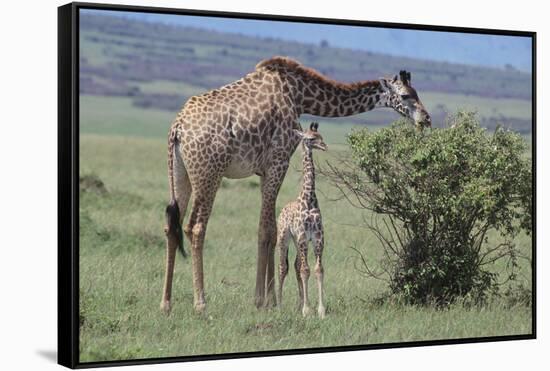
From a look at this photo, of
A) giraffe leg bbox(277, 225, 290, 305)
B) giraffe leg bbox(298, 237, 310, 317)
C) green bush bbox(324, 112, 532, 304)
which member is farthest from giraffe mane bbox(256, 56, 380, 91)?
giraffe leg bbox(298, 237, 310, 317)

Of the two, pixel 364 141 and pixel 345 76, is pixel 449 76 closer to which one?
pixel 345 76

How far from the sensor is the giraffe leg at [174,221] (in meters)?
10.6

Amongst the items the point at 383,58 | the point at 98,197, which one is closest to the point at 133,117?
the point at 383,58

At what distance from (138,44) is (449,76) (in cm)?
1234

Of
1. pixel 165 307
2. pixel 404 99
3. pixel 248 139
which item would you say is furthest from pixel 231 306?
pixel 404 99

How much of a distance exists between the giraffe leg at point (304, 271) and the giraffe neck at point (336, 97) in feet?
4.20

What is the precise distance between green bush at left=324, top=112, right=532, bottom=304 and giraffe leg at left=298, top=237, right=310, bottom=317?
38.8 inches

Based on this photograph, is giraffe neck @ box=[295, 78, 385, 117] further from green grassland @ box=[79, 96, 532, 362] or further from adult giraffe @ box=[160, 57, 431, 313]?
green grassland @ box=[79, 96, 532, 362]

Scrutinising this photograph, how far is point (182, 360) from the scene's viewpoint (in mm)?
10156

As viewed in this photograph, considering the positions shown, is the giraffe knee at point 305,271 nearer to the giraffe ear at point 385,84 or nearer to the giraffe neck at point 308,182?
the giraffe neck at point 308,182

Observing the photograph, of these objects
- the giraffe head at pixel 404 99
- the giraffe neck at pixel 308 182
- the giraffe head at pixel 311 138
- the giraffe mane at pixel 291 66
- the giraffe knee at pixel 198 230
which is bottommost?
the giraffe knee at pixel 198 230

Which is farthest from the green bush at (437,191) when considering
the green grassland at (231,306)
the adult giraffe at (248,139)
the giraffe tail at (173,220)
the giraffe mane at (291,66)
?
the giraffe tail at (173,220)

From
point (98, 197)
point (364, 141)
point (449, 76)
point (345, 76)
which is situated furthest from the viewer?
point (345, 76)

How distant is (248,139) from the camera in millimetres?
10797
